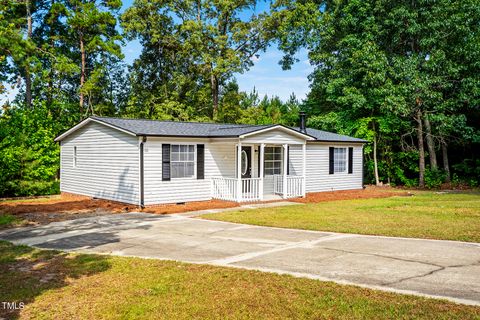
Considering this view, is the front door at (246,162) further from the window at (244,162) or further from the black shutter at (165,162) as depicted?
the black shutter at (165,162)

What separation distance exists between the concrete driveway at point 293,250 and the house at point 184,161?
371cm

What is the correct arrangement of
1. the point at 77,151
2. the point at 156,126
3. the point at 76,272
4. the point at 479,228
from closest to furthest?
the point at 76,272
the point at 479,228
the point at 156,126
the point at 77,151

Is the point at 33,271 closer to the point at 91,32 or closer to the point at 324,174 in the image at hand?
the point at 324,174

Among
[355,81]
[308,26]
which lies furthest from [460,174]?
[308,26]

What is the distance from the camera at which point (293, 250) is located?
8461mm

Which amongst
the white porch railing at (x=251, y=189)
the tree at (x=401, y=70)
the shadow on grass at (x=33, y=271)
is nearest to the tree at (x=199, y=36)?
the tree at (x=401, y=70)

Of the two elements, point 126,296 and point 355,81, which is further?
point 355,81

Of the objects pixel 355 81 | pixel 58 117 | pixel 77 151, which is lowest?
pixel 77 151

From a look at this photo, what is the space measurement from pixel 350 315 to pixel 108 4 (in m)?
32.6

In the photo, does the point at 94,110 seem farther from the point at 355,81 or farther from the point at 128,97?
the point at 355,81

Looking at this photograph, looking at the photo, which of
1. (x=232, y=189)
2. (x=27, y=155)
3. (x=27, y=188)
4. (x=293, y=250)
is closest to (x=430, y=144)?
(x=232, y=189)

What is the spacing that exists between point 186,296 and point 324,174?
656 inches

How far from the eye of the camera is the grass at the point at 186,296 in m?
5.07

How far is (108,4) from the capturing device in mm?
32031
